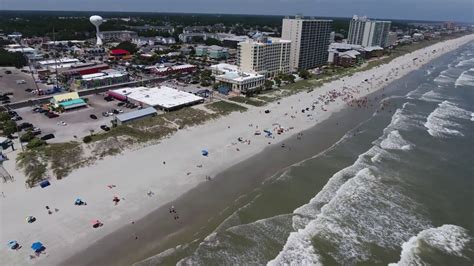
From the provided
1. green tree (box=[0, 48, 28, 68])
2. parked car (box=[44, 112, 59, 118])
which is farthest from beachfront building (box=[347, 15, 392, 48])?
parked car (box=[44, 112, 59, 118])

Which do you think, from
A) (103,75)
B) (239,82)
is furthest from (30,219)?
(103,75)

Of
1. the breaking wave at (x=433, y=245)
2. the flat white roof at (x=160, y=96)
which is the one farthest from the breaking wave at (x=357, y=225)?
the flat white roof at (x=160, y=96)

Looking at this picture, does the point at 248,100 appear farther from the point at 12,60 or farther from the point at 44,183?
the point at 12,60

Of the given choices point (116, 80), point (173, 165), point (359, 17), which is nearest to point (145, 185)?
point (173, 165)

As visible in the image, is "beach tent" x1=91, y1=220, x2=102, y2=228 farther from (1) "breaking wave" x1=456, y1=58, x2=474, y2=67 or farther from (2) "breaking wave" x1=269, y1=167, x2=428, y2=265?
(1) "breaking wave" x1=456, y1=58, x2=474, y2=67

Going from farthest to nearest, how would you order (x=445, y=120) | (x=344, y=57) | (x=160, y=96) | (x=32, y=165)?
(x=344, y=57), (x=160, y=96), (x=445, y=120), (x=32, y=165)
